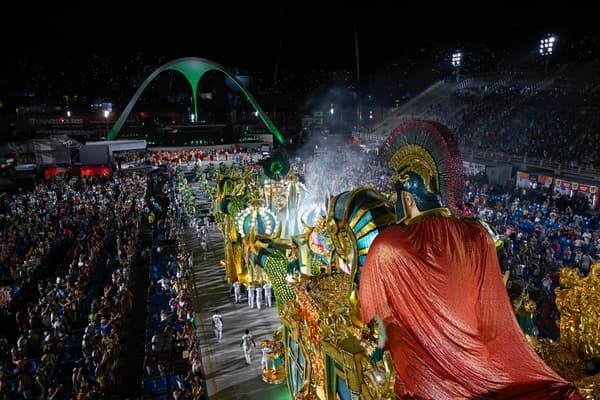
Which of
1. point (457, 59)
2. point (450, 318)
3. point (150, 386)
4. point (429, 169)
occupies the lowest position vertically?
point (150, 386)

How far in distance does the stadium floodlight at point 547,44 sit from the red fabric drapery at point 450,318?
3657 cm

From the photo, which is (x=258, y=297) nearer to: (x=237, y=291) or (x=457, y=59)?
(x=237, y=291)

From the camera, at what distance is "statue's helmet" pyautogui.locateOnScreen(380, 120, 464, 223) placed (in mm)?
4121

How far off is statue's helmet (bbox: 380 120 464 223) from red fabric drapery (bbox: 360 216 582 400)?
0.83 ft

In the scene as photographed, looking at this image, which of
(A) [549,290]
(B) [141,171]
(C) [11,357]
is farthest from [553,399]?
(B) [141,171]

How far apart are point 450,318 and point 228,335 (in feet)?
24.9

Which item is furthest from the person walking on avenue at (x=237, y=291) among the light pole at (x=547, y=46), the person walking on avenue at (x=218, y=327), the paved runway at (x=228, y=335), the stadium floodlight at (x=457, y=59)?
the stadium floodlight at (x=457, y=59)

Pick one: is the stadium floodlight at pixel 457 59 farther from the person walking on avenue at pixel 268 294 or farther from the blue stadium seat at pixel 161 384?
the blue stadium seat at pixel 161 384

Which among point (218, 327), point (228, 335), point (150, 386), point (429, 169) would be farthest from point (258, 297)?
point (429, 169)

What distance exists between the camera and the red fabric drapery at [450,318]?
3701 millimetres

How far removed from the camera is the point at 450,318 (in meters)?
3.85

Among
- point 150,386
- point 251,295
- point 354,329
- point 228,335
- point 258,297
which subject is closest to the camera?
point 354,329

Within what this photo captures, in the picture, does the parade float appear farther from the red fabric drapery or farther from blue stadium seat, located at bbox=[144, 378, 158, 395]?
blue stadium seat, located at bbox=[144, 378, 158, 395]

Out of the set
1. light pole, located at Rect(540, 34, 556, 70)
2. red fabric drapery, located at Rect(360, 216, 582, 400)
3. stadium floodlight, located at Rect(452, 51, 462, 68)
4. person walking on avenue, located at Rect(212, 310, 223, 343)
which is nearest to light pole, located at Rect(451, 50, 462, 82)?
stadium floodlight, located at Rect(452, 51, 462, 68)
